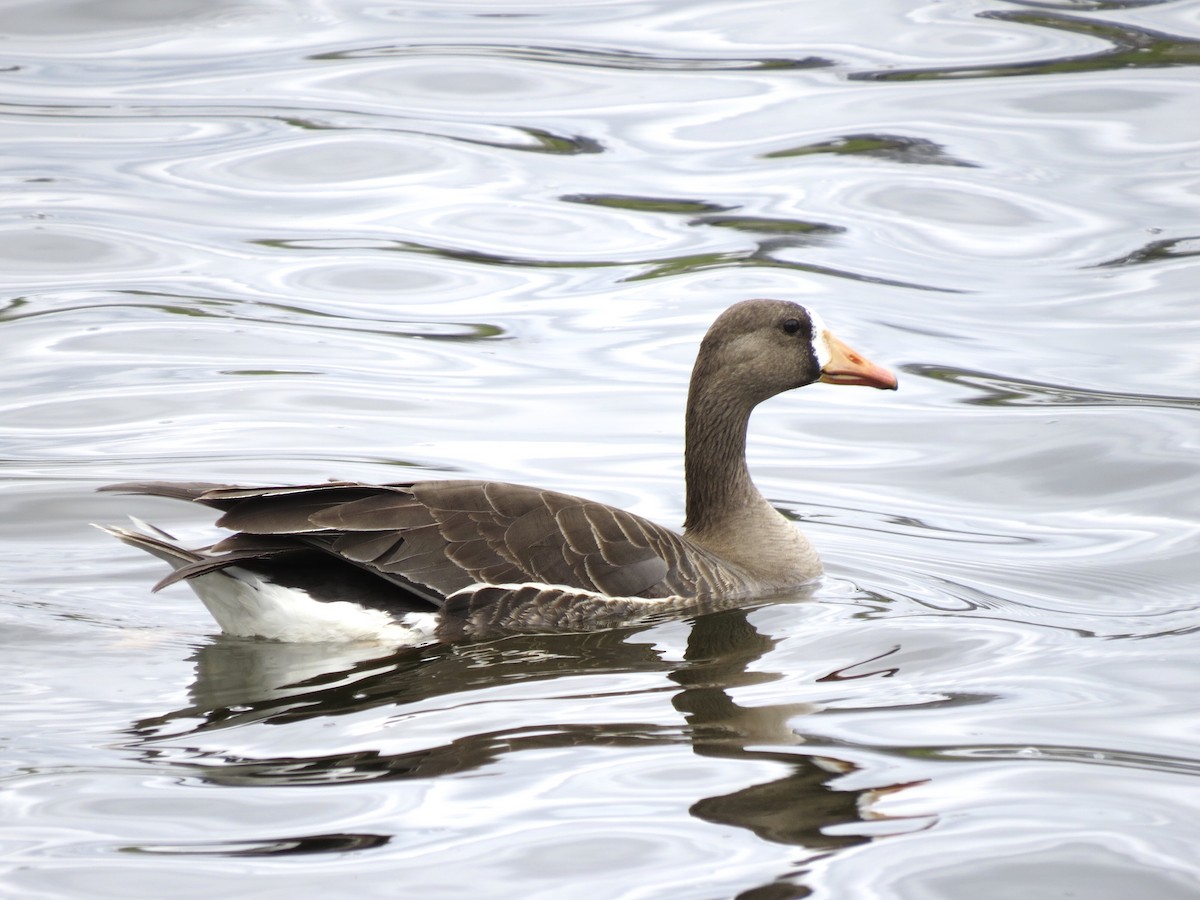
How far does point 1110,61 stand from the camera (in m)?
20.6

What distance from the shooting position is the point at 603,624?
8133mm

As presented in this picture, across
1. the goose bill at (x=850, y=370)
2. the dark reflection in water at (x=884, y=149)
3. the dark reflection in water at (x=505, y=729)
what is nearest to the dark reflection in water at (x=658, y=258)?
the dark reflection in water at (x=884, y=149)

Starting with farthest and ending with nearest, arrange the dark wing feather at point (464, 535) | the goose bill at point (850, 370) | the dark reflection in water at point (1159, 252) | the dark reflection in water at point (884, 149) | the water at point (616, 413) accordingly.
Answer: the dark reflection in water at point (884, 149) → the dark reflection in water at point (1159, 252) → the goose bill at point (850, 370) → the dark wing feather at point (464, 535) → the water at point (616, 413)

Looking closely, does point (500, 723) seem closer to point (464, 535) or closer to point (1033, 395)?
point (464, 535)

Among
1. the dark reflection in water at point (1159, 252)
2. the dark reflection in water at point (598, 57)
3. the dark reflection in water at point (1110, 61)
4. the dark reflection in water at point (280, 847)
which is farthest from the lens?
the dark reflection in water at point (598, 57)

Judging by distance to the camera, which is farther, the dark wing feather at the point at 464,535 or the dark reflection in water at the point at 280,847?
the dark wing feather at the point at 464,535

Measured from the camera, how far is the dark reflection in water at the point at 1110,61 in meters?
20.5

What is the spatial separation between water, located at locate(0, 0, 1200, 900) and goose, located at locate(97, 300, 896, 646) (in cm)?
19

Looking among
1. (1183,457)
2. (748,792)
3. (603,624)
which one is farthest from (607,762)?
(1183,457)

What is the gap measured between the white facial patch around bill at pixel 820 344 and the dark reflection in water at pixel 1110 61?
1223 cm

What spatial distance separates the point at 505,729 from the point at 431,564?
1.56m

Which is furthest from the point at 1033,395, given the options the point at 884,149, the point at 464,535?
the point at 884,149

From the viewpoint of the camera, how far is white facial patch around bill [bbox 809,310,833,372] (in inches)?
359

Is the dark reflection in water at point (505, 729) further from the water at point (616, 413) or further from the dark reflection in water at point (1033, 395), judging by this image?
the dark reflection in water at point (1033, 395)
